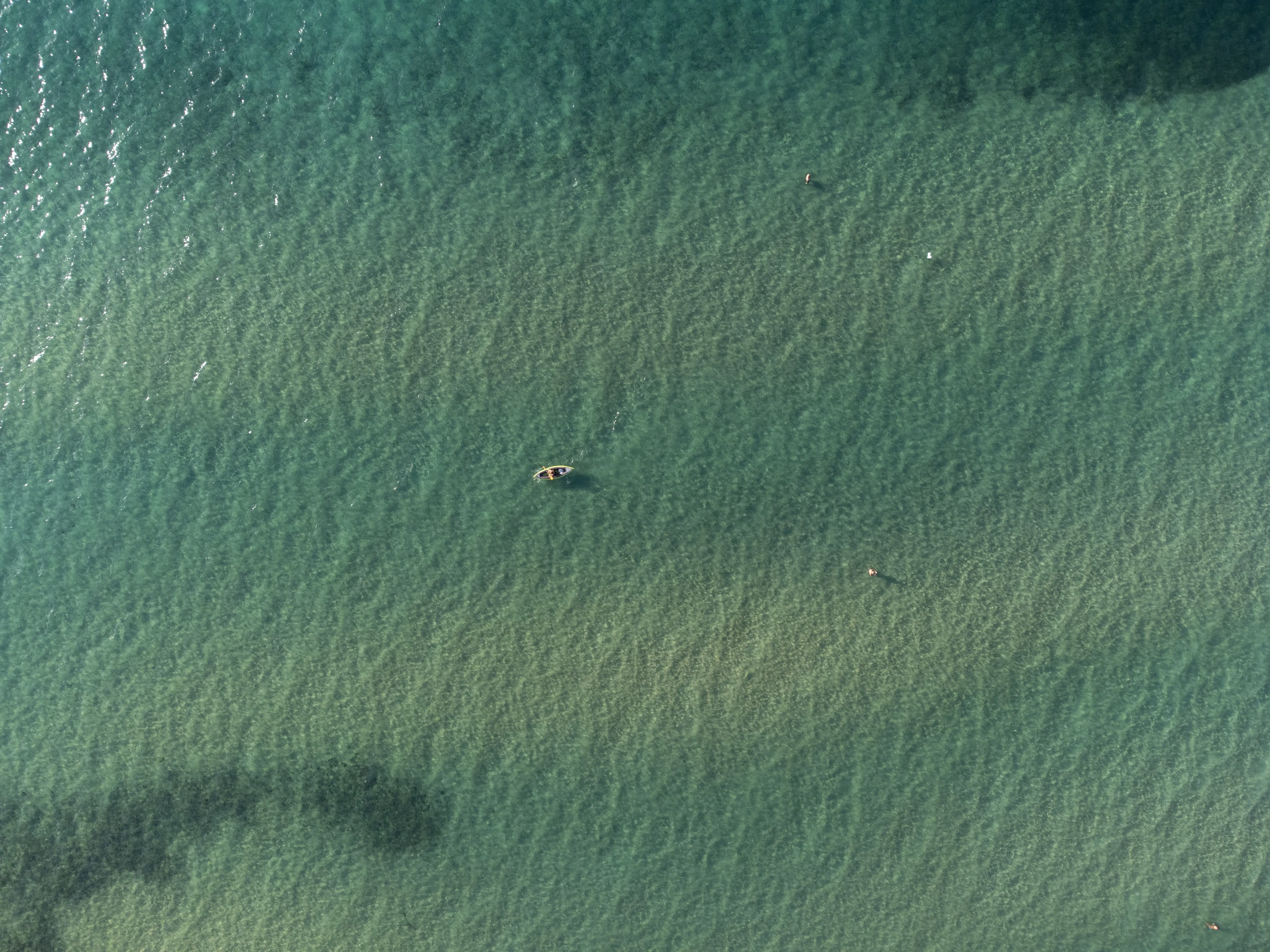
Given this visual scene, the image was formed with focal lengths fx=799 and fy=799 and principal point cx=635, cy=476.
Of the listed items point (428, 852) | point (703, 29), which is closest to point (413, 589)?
point (428, 852)

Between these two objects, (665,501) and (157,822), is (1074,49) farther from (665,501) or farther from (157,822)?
(157,822)

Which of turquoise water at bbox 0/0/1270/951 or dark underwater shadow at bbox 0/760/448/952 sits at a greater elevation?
turquoise water at bbox 0/0/1270/951

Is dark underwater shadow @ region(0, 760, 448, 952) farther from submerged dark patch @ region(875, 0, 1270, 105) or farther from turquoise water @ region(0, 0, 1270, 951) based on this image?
submerged dark patch @ region(875, 0, 1270, 105)

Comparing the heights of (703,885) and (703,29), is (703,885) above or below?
below

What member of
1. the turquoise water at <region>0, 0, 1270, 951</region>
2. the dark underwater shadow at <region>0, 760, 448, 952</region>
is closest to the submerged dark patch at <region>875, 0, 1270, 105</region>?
the turquoise water at <region>0, 0, 1270, 951</region>

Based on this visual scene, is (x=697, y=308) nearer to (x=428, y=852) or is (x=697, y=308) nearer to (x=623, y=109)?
(x=623, y=109)

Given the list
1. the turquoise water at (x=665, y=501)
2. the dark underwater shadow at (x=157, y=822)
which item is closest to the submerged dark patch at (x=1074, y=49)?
the turquoise water at (x=665, y=501)
